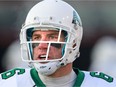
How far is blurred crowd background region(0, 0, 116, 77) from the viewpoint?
5.51 metres

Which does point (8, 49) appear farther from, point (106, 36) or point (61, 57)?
point (61, 57)

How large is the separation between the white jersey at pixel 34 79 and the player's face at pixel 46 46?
0.62 feet

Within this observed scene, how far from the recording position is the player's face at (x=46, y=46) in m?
3.15

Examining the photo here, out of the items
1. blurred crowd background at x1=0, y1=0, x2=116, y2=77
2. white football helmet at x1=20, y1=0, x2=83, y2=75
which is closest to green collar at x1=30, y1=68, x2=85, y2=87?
white football helmet at x1=20, y1=0, x2=83, y2=75

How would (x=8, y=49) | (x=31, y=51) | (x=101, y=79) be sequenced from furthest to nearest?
(x=8, y=49) < (x=101, y=79) < (x=31, y=51)

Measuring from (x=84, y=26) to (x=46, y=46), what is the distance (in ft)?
8.14

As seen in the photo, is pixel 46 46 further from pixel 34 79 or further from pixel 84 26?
pixel 84 26

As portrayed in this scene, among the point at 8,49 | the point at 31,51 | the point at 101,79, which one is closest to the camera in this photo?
the point at 31,51

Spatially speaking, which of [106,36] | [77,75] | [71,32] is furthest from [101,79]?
[106,36]

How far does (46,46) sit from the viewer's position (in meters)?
3.16

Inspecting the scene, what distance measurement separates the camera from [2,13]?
19.0 ft

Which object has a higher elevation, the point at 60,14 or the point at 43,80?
the point at 60,14

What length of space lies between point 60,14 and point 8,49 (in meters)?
2.33

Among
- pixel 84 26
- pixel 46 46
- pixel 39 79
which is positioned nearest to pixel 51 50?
pixel 46 46
